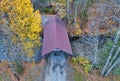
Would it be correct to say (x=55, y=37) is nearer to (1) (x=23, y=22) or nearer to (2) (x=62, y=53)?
(2) (x=62, y=53)

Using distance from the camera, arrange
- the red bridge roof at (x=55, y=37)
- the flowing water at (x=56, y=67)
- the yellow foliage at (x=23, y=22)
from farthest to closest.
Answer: the red bridge roof at (x=55, y=37) < the yellow foliage at (x=23, y=22) < the flowing water at (x=56, y=67)

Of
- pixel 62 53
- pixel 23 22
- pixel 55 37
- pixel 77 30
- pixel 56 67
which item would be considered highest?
pixel 23 22

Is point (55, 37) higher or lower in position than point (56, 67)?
higher

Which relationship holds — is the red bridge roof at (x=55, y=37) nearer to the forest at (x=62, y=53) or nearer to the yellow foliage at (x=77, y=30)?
the forest at (x=62, y=53)

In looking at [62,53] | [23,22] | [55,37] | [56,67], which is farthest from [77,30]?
[23,22]

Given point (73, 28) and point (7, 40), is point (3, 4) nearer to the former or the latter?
point (7, 40)

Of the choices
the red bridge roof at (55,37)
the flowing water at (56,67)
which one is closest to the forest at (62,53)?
the flowing water at (56,67)
